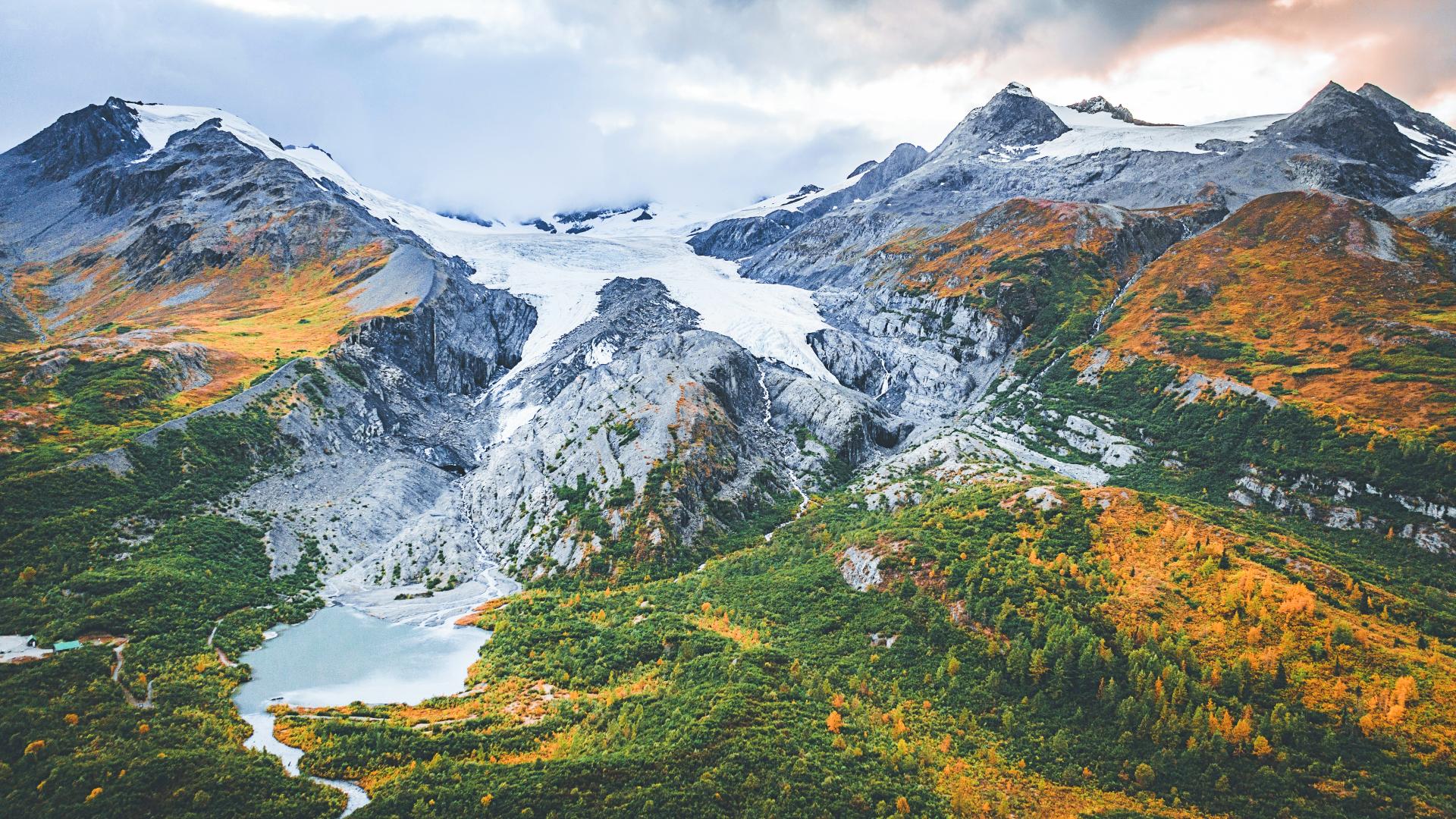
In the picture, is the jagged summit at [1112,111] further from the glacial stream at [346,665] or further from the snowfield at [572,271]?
the glacial stream at [346,665]

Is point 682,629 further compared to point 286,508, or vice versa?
point 286,508

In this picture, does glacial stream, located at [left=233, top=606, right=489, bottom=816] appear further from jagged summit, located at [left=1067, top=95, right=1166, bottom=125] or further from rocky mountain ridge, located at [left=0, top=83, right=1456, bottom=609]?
jagged summit, located at [left=1067, top=95, right=1166, bottom=125]

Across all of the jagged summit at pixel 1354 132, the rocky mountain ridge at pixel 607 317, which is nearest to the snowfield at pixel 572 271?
the rocky mountain ridge at pixel 607 317

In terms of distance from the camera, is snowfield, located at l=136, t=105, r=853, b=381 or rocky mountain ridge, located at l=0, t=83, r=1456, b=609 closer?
rocky mountain ridge, located at l=0, t=83, r=1456, b=609

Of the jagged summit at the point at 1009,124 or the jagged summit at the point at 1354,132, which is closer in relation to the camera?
the jagged summit at the point at 1354,132

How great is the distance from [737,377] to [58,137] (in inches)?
8161

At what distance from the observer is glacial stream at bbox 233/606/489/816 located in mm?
32250

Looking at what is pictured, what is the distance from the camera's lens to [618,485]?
59.8 metres

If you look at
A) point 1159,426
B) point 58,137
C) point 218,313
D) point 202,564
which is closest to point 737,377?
point 1159,426

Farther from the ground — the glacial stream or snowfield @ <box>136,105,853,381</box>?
snowfield @ <box>136,105,853,381</box>

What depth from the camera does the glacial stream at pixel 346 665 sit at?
32.2 m

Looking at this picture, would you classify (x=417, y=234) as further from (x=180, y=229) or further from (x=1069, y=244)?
(x=1069, y=244)

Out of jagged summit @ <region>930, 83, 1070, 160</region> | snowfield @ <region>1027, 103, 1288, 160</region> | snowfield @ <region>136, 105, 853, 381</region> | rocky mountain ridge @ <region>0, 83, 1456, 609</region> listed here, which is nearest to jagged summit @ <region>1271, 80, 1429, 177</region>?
rocky mountain ridge @ <region>0, 83, 1456, 609</region>

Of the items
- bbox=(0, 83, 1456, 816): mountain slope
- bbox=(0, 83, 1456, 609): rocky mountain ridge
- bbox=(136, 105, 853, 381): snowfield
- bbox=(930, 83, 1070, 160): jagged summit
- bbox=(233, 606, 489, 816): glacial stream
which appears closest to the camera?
bbox=(0, 83, 1456, 816): mountain slope
